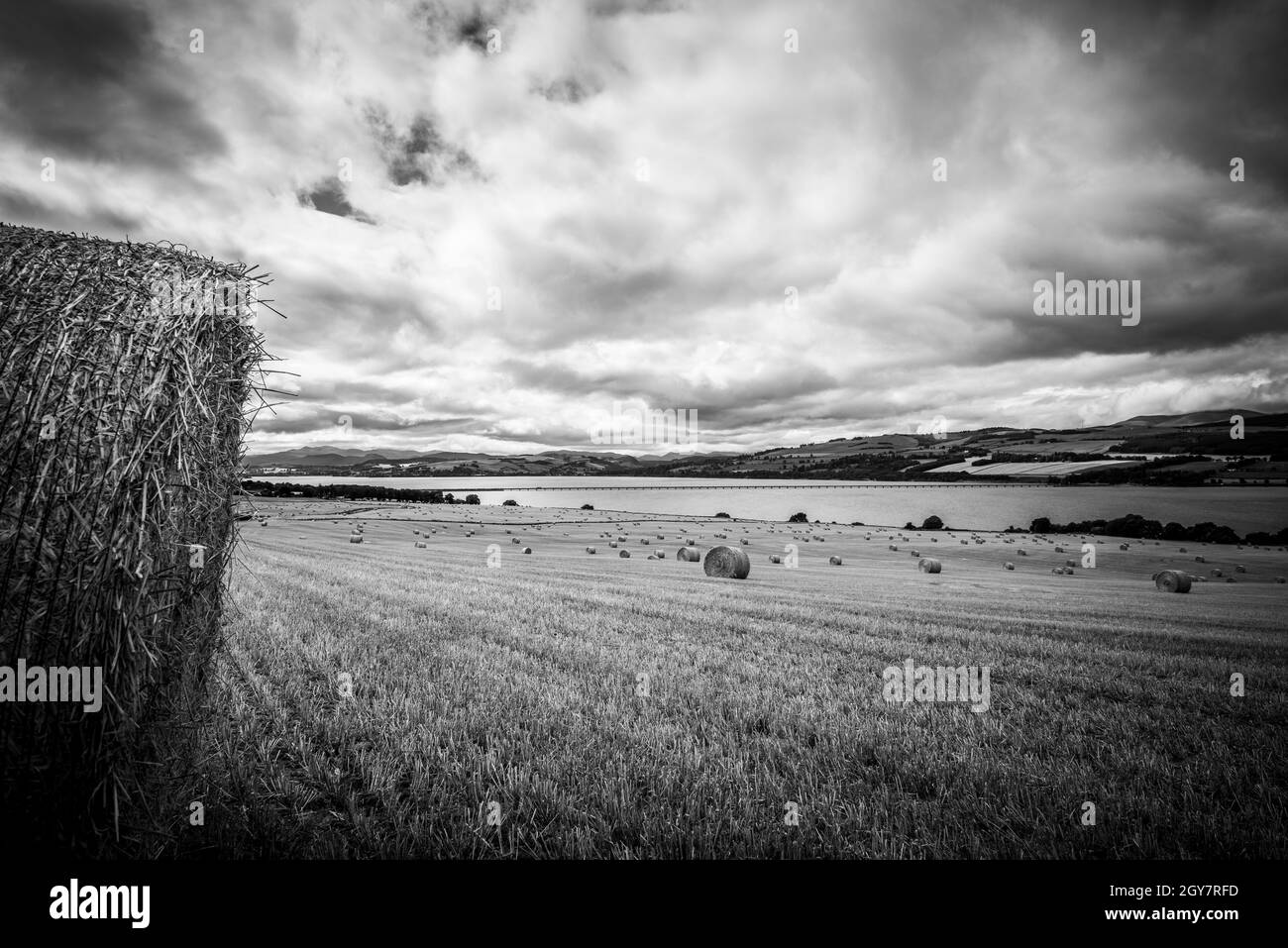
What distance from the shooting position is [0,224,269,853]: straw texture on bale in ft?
11.3

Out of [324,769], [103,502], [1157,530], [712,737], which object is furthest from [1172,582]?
[1157,530]

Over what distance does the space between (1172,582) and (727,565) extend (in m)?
21.7

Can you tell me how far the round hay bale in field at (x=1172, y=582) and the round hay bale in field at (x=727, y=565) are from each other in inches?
790

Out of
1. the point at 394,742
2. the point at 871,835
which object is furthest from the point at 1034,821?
the point at 394,742

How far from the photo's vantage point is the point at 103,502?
3.59m

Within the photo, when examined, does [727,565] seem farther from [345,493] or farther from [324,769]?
[345,493]

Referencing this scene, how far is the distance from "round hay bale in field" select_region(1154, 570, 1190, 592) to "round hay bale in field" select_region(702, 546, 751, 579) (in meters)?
20.1

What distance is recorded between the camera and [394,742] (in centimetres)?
514

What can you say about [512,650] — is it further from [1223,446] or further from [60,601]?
[1223,446]

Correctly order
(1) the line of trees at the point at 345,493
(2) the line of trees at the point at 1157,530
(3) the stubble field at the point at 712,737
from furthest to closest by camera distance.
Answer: (1) the line of trees at the point at 345,493 → (2) the line of trees at the point at 1157,530 → (3) the stubble field at the point at 712,737

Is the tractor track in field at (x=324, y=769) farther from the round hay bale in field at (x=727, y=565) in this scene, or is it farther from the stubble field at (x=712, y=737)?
the round hay bale in field at (x=727, y=565)

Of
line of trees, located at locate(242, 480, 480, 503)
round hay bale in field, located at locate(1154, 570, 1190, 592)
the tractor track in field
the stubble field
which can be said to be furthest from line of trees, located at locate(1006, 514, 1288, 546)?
line of trees, located at locate(242, 480, 480, 503)

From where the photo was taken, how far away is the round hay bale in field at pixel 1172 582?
2695 cm

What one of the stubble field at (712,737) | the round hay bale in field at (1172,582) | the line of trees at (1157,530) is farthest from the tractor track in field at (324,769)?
the line of trees at (1157,530)
